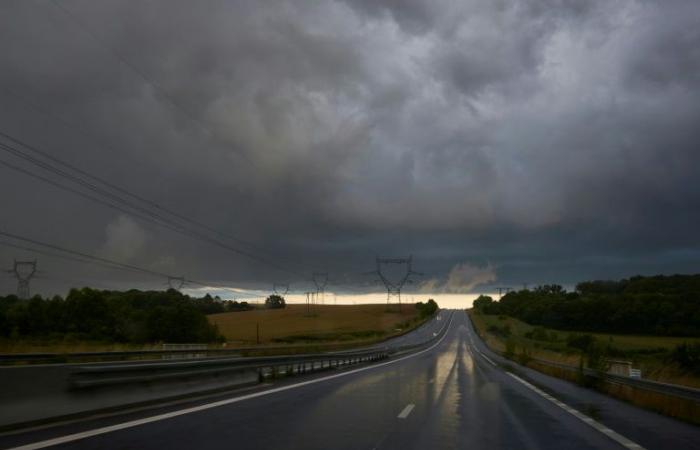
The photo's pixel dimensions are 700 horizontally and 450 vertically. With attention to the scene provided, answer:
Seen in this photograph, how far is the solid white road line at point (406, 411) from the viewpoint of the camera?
12385mm

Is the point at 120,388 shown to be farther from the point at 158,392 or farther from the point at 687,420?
the point at 687,420

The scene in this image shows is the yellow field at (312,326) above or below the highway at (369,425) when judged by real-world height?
above

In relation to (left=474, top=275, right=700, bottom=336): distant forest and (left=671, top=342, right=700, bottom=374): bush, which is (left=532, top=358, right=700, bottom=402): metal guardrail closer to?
(left=671, top=342, right=700, bottom=374): bush

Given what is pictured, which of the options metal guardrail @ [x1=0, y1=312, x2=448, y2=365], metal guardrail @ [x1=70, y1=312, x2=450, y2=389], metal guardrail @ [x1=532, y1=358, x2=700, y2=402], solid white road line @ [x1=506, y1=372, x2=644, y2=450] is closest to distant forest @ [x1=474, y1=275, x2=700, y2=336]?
metal guardrail @ [x1=0, y1=312, x2=448, y2=365]

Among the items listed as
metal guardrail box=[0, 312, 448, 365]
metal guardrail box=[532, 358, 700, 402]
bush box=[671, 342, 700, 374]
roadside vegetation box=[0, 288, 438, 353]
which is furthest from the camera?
roadside vegetation box=[0, 288, 438, 353]

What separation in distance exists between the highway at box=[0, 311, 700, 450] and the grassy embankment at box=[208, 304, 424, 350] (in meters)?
55.0

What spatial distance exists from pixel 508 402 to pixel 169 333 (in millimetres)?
81488

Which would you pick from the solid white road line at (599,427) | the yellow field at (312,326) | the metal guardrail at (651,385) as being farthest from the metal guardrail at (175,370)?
the yellow field at (312,326)

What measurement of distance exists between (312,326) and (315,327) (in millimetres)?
974

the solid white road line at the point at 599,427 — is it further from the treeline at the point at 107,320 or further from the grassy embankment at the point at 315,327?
the treeline at the point at 107,320

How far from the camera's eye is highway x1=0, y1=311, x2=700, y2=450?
8.85 metres

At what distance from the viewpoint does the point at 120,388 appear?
12.4 metres

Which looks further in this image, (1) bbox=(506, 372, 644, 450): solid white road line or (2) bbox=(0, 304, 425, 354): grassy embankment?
(2) bbox=(0, 304, 425, 354): grassy embankment

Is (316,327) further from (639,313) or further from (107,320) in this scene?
(639,313)
